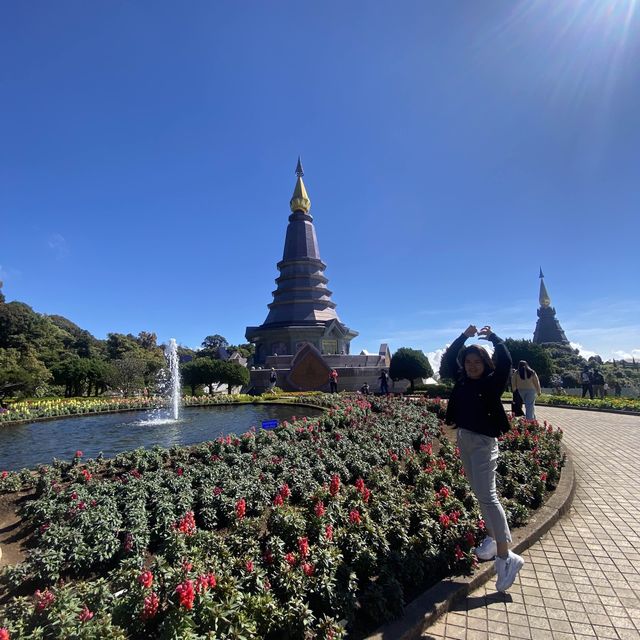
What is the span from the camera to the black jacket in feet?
12.8

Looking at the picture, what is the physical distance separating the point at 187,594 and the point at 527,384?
1107cm

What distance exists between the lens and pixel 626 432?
1240 centimetres

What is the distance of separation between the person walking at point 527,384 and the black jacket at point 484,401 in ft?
25.5

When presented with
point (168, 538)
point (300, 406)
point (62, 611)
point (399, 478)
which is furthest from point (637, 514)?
point (300, 406)

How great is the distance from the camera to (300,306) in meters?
42.8

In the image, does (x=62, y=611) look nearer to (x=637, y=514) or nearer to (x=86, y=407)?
(x=637, y=514)

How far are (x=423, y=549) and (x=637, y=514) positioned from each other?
4041 millimetres

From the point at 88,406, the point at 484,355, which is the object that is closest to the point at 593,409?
the point at 484,355

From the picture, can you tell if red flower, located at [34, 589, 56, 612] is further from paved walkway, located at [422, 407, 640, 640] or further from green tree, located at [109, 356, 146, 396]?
green tree, located at [109, 356, 146, 396]

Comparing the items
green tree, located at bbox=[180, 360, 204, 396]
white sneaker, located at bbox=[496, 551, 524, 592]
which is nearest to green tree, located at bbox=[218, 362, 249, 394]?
green tree, located at bbox=[180, 360, 204, 396]

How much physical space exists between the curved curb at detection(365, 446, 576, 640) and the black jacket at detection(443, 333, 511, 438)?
5.04ft

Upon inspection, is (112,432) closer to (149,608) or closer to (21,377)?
(149,608)

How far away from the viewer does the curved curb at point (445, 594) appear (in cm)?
331

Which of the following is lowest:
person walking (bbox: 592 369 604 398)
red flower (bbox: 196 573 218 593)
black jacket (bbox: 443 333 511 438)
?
red flower (bbox: 196 573 218 593)
